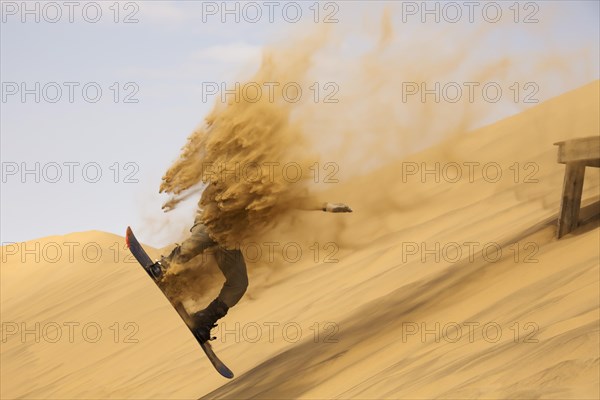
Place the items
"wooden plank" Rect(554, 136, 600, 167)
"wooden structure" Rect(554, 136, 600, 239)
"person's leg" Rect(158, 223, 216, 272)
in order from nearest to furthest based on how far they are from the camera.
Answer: "wooden plank" Rect(554, 136, 600, 167)
"wooden structure" Rect(554, 136, 600, 239)
"person's leg" Rect(158, 223, 216, 272)

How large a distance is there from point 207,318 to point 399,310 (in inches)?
72.7

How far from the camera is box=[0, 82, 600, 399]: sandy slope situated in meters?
6.17

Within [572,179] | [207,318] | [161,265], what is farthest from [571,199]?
[161,265]

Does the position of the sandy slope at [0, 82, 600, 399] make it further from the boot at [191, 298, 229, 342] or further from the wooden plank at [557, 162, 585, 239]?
the boot at [191, 298, 229, 342]

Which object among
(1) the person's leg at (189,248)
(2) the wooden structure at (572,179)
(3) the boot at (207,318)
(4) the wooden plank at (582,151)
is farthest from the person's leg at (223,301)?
(4) the wooden plank at (582,151)

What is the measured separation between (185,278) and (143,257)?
0.46 m

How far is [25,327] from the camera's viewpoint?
1911 centimetres

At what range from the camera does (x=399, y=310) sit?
851 cm

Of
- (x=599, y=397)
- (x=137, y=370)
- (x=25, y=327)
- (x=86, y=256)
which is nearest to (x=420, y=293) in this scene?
(x=599, y=397)

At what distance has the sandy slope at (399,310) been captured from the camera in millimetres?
6172

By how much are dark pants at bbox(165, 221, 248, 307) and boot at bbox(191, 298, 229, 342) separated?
0.06 meters

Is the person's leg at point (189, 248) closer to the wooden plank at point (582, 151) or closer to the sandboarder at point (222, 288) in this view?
the sandboarder at point (222, 288)

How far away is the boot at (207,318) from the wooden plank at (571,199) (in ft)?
10.7

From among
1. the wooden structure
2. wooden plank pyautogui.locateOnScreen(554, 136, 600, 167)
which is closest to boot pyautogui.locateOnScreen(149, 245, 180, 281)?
the wooden structure
